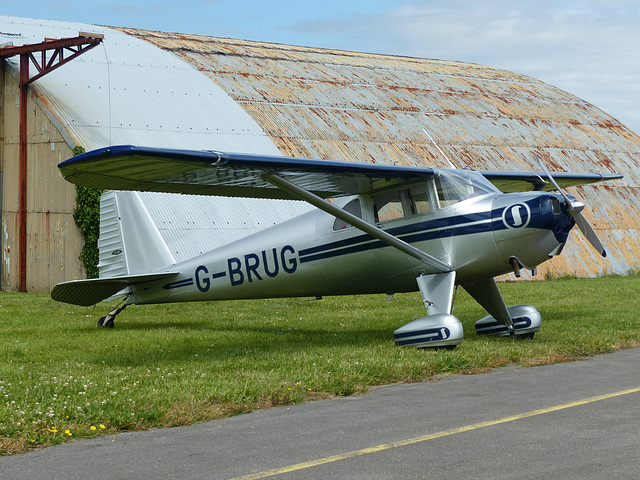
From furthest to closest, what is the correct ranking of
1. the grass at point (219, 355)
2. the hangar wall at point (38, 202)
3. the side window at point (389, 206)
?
the hangar wall at point (38, 202) < the side window at point (389, 206) < the grass at point (219, 355)

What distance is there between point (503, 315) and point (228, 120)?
14685mm

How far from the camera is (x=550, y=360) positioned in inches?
386

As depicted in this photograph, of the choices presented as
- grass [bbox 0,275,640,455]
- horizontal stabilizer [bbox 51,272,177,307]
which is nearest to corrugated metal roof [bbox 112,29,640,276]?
grass [bbox 0,275,640,455]

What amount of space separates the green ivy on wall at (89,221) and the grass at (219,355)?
3034 mm

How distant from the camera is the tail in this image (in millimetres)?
14016

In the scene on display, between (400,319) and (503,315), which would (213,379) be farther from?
(400,319)

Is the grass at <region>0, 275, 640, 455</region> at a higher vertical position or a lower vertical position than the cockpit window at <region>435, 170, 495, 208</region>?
lower

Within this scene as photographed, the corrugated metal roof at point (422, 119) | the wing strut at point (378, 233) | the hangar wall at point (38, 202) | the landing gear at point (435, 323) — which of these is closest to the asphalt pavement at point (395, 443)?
the landing gear at point (435, 323)

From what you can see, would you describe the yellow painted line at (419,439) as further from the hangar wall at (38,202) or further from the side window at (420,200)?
the hangar wall at (38,202)

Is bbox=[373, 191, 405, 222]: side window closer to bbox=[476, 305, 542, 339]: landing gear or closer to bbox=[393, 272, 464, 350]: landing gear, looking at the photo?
bbox=[393, 272, 464, 350]: landing gear

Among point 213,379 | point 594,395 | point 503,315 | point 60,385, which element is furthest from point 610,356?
point 60,385

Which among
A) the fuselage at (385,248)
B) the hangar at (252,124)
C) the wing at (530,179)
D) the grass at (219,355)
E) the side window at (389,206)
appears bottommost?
the grass at (219,355)

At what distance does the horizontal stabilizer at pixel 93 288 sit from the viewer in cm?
1313

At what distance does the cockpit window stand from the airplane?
15 mm
